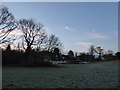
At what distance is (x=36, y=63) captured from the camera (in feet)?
170

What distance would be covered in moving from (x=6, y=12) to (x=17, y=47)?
25.3m

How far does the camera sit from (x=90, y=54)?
427 ft

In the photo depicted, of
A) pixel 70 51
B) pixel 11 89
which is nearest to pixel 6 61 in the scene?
pixel 11 89

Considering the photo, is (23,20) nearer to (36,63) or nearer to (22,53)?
(22,53)

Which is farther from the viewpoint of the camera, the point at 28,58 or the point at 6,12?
the point at 28,58

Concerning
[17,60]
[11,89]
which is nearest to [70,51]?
[17,60]

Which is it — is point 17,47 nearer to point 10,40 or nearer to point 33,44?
point 33,44

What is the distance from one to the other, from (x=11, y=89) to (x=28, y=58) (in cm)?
5194

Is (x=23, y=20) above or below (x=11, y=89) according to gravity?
above

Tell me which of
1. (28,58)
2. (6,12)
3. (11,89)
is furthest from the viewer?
(28,58)

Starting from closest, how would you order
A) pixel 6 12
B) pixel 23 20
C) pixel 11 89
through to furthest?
pixel 11 89, pixel 6 12, pixel 23 20

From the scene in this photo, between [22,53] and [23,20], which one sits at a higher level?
[23,20]

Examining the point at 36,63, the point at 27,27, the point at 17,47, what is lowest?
the point at 36,63

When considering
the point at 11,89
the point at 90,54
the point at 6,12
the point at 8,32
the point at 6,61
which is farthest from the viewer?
the point at 90,54
